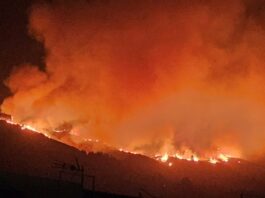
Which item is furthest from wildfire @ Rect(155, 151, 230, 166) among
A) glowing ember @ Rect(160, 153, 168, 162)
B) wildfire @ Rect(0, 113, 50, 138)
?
wildfire @ Rect(0, 113, 50, 138)

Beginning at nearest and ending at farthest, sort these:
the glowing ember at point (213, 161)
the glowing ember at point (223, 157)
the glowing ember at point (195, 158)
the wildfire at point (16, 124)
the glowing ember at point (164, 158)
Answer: the wildfire at point (16, 124) < the glowing ember at point (164, 158) < the glowing ember at point (195, 158) < the glowing ember at point (213, 161) < the glowing ember at point (223, 157)

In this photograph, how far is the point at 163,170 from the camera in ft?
229

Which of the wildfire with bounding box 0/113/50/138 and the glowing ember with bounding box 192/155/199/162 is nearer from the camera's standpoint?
the wildfire with bounding box 0/113/50/138

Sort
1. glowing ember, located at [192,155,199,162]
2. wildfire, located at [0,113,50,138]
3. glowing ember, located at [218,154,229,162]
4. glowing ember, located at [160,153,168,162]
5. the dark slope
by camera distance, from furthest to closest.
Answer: glowing ember, located at [218,154,229,162], glowing ember, located at [192,155,199,162], glowing ember, located at [160,153,168,162], wildfire, located at [0,113,50,138], the dark slope

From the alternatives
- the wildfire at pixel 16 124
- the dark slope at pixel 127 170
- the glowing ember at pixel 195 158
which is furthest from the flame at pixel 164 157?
the wildfire at pixel 16 124

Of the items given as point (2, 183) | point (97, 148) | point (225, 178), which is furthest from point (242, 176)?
point (2, 183)

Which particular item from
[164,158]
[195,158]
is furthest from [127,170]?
[195,158]

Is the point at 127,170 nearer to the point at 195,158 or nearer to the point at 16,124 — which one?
the point at 16,124

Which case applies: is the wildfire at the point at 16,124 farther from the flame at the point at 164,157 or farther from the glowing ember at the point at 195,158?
the glowing ember at the point at 195,158

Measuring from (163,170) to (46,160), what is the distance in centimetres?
1799

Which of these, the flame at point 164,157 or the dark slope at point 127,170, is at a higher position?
the flame at point 164,157

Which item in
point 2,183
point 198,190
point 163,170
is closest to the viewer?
point 2,183

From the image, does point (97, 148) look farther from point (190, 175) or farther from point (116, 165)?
point (190, 175)

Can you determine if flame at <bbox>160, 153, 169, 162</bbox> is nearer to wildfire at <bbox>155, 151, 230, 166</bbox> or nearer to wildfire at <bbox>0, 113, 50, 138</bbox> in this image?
wildfire at <bbox>155, 151, 230, 166</bbox>
